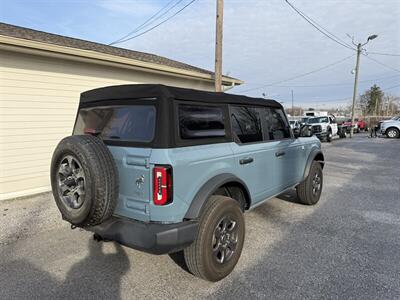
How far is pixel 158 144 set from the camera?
8.32 ft

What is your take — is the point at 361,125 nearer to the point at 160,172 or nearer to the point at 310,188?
the point at 310,188

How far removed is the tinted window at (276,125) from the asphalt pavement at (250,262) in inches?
53.2

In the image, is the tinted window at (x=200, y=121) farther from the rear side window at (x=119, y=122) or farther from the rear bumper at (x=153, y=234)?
the rear bumper at (x=153, y=234)

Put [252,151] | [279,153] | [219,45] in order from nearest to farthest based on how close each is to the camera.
Result: [252,151], [279,153], [219,45]

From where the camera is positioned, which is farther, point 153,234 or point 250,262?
point 250,262

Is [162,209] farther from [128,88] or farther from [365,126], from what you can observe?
[365,126]

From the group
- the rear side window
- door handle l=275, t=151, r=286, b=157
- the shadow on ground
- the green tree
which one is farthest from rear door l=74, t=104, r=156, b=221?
the green tree

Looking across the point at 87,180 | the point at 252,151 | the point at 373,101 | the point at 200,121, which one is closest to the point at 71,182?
the point at 87,180

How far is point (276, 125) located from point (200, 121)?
1.82 m

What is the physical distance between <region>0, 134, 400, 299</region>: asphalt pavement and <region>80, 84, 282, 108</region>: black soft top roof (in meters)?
1.84

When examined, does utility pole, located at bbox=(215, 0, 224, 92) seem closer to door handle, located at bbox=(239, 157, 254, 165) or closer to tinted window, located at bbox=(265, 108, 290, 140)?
tinted window, located at bbox=(265, 108, 290, 140)

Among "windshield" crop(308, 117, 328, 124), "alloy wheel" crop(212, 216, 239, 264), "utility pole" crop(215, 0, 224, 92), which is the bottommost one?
"alloy wheel" crop(212, 216, 239, 264)

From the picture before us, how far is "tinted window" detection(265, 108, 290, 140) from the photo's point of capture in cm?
419

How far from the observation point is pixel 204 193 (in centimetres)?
277
